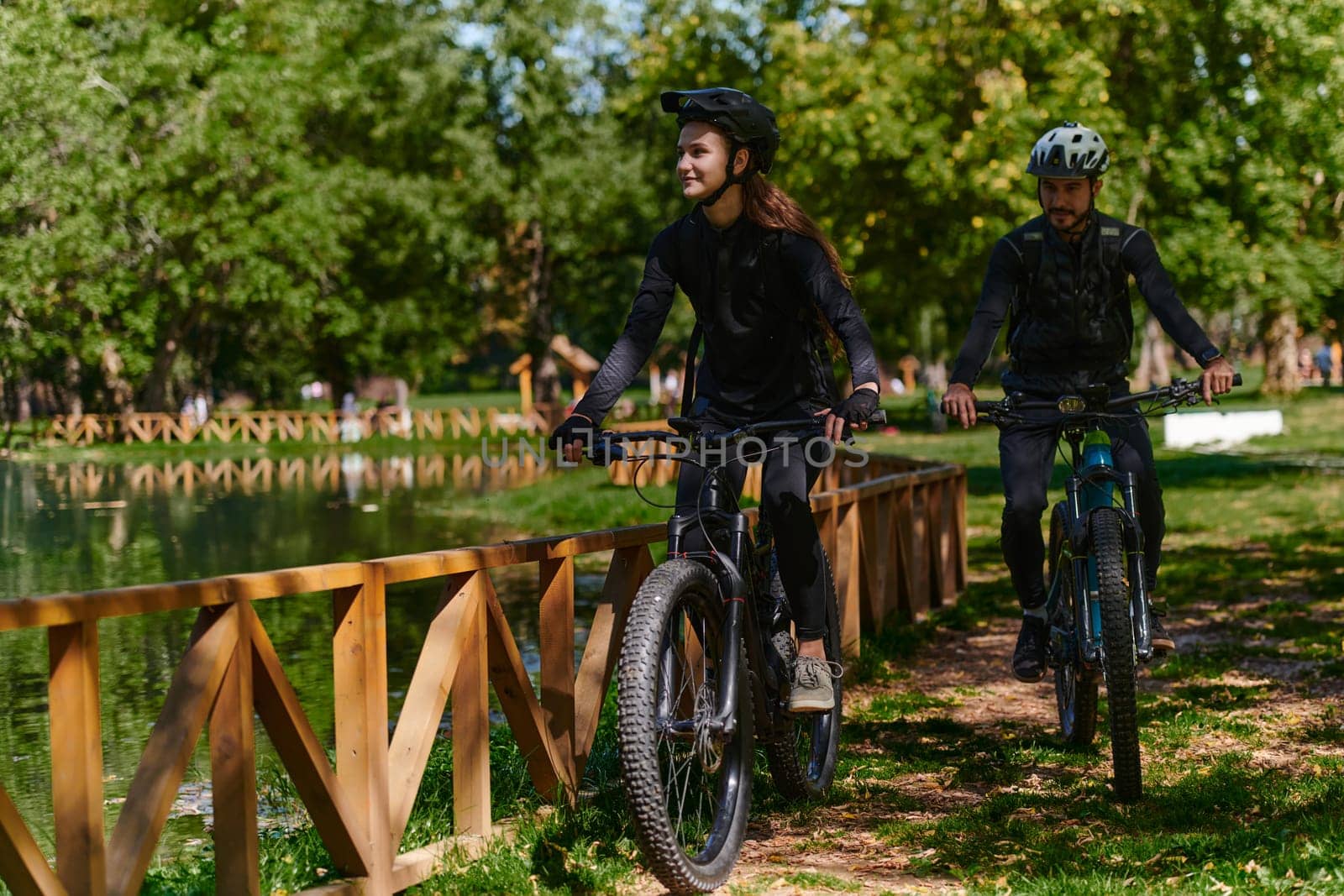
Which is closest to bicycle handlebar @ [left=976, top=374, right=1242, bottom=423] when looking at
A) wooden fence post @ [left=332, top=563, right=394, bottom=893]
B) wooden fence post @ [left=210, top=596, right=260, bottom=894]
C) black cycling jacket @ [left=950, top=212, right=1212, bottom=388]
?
black cycling jacket @ [left=950, top=212, right=1212, bottom=388]

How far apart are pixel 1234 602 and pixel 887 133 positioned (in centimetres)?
1675

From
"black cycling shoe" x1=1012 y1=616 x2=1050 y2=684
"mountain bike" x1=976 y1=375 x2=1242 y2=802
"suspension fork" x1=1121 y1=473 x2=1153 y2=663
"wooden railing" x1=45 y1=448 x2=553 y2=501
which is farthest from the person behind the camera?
"wooden railing" x1=45 y1=448 x2=553 y2=501

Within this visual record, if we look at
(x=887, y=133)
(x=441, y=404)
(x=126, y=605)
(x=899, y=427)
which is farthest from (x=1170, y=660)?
(x=441, y=404)

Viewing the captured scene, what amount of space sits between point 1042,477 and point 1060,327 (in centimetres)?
58

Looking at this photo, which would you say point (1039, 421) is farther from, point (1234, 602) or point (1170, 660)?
point (1234, 602)

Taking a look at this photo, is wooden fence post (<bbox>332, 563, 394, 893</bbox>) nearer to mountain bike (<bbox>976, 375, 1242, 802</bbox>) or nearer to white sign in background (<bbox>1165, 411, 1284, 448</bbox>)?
mountain bike (<bbox>976, 375, 1242, 802</bbox>)

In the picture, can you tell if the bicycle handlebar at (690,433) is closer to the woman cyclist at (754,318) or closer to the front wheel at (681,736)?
the woman cyclist at (754,318)

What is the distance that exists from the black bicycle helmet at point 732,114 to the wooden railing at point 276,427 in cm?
3942

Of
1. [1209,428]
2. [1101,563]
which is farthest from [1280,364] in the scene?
[1101,563]

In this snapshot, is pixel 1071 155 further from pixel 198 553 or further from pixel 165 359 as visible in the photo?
pixel 165 359

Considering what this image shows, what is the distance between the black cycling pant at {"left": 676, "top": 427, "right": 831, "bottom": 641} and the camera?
5039mm

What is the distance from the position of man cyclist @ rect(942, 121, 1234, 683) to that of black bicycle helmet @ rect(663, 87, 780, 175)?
1.39 m

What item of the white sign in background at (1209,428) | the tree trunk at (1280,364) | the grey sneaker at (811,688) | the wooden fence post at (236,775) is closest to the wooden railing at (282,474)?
the white sign in background at (1209,428)

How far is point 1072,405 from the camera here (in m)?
5.94
